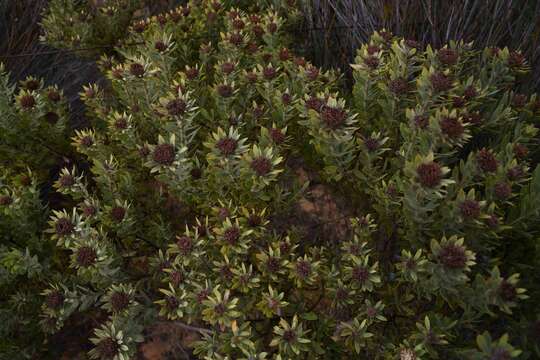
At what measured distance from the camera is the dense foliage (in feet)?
5.49

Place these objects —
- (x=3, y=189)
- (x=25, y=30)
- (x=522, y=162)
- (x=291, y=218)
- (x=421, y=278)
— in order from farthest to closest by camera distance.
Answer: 1. (x=25, y=30)
2. (x=291, y=218)
3. (x=3, y=189)
4. (x=522, y=162)
5. (x=421, y=278)

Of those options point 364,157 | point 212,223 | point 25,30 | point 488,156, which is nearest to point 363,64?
point 364,157

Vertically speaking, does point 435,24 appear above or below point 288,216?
above

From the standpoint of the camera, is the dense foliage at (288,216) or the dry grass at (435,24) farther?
the dry grass at (435,24)

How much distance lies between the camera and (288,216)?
2352 mm

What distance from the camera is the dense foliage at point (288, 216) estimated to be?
1673 millimetres

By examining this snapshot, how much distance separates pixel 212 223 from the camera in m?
2.18

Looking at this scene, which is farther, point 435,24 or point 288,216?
point 435,24

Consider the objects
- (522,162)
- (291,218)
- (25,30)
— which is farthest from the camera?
(25,30)

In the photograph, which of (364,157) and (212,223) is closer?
(364,157)

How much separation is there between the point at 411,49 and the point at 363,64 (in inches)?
7.9

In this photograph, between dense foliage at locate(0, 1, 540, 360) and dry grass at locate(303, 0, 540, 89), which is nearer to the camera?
dense foliage at locate(0, 1, 540, 360)

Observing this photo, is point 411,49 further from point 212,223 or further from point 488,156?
point 212,223

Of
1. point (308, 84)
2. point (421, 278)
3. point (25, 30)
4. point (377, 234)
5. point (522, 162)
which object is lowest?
point (377, 234)
